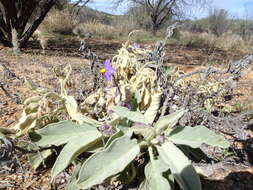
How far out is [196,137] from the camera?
3.04ft

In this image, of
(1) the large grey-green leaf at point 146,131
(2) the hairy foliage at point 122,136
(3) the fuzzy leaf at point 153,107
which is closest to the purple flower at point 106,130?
(2) the hairy foliage at point 122,136

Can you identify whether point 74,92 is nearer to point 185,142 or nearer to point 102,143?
point 102,143

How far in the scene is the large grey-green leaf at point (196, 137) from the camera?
902 millimetres

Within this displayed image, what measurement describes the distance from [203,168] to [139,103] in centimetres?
40

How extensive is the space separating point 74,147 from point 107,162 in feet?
0.50

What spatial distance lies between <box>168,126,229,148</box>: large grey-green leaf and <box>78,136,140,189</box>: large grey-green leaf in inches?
5.9

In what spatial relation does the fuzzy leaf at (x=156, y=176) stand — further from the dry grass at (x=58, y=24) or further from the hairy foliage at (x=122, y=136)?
the dry grass at (x=58, y=24)

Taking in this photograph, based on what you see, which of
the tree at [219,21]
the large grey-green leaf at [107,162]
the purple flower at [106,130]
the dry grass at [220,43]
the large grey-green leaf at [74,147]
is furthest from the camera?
the tree at [219,21]

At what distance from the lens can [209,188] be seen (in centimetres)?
117

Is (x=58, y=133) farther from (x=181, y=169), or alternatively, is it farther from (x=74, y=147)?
(x=181, y=169)

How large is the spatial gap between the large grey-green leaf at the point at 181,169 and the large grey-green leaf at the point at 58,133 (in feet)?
0.98

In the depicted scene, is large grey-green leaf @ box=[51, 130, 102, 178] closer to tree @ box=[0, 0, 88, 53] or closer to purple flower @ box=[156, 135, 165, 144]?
purple flower @ box=[156, 135, 165, 144]

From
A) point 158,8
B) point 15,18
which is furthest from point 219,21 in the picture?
point 15,18

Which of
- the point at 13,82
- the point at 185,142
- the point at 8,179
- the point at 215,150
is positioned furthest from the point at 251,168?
the point at 13,82
